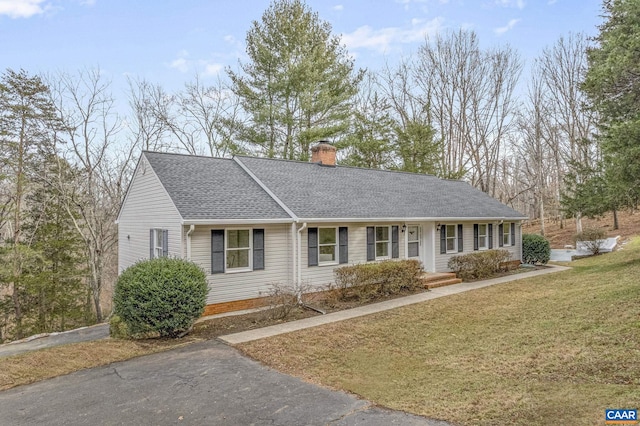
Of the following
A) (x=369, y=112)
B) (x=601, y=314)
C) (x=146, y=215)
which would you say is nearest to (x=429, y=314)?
(x=601, y=314)

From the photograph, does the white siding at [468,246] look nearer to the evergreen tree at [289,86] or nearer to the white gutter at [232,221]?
the white gutter at [232,221]

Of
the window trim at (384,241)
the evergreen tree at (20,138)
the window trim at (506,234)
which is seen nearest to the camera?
the window trim at (384,241)

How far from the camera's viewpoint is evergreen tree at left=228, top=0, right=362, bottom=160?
20.8 m

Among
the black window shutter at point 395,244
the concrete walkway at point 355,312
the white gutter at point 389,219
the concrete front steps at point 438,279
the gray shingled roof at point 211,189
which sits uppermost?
the gray shingled roof at point 211,189

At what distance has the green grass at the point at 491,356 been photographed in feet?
13.6

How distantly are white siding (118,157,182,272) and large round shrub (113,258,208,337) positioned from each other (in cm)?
158

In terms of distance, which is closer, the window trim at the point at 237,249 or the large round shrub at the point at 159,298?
the large round shrub at the point at 159,298

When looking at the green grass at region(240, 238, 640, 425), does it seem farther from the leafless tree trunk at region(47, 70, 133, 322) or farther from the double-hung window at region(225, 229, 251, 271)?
the leafless tree trunk at region(47, 70, 133, 322)

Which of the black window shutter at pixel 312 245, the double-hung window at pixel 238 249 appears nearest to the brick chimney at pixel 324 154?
the black window shutter at pixel 312 245

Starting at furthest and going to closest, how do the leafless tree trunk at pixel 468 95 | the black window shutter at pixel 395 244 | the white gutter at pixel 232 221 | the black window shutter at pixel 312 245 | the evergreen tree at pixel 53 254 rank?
the leafless tree trunk at pixel 468 95 → the evergreen tree at pixel 53 254 → the black window shutter at pixel 395 244 → the black window shutter at pixel 312 245 → the white gutter at pixel 232 221

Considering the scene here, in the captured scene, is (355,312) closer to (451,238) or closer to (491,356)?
(491,356)

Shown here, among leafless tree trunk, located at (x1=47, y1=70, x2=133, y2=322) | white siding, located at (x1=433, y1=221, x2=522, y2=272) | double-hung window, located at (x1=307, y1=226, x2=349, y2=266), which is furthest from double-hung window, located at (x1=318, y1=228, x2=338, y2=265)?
leafless tree trunk, located at (x1=47, y1=70, x2=133, y2=322)

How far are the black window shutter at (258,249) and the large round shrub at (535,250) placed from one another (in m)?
14.6

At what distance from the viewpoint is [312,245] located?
11.2m
